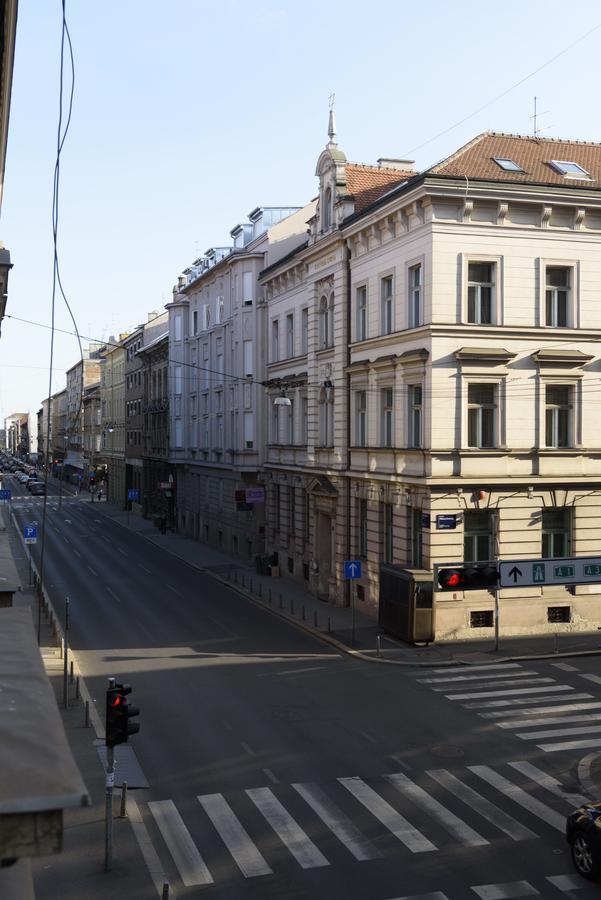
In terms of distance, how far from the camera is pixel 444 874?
13117 millimetres

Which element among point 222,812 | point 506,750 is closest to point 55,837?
point 222,812

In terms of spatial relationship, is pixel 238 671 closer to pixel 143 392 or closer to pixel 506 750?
pixel 506 750

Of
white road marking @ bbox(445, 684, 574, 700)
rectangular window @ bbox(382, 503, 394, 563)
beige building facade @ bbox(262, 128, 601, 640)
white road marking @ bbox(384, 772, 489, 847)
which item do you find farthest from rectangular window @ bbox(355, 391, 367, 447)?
white road marking @ bbox(384, 772, 489, 847)

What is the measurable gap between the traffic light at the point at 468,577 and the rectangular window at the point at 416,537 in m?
3.64

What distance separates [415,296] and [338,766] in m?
18.4

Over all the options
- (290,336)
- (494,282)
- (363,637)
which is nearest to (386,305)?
(494,282)

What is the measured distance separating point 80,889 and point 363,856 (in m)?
4.14

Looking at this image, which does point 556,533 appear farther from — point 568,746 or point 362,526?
point 568,746

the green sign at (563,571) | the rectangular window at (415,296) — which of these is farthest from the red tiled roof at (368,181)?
the green sign at (563,571)

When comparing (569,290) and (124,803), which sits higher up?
(569,290)

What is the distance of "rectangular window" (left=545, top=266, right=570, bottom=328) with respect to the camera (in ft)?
103

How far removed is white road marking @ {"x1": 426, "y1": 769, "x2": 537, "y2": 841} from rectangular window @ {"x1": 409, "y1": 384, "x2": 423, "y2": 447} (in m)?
15.7

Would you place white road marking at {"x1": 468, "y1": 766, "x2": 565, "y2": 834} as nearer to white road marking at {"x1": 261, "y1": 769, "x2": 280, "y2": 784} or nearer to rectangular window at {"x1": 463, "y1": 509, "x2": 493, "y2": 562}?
white road marking at {"x1": 261, "y1": 769, "x2": 280, "y2": 784}

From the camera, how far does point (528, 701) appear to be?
22984 mm
